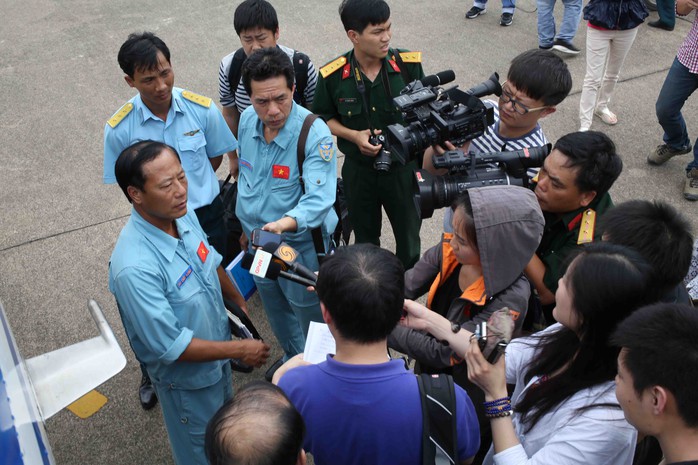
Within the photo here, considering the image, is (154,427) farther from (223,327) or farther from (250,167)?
(250,167)

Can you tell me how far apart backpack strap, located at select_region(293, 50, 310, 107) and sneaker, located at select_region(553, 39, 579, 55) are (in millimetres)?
3995

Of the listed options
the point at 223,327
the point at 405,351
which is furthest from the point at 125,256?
the point at 405,351

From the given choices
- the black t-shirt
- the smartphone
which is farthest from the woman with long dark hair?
the smartphone

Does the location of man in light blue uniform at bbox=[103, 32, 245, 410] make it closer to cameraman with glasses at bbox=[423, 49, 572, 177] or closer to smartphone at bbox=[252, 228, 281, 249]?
smartphone at bbox=[252, 228, 281, 249]

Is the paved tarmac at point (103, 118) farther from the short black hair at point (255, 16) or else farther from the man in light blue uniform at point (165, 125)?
the short black hair at point (255, 16)

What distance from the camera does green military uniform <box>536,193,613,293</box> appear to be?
97.7 inches

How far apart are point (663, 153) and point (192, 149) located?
3856 mm

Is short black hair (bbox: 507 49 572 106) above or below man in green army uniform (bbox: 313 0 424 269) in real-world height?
above

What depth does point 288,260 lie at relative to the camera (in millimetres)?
2354

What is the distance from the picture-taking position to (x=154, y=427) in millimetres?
3186

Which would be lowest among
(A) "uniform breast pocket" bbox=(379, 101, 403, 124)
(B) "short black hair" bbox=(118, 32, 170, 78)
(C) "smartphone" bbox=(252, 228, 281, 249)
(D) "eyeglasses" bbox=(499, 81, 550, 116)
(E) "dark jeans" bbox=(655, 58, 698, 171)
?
(E) "dark jeans" bbox=(655, 58, 698, 171)

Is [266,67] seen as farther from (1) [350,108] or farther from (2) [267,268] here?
(2) [267,268]

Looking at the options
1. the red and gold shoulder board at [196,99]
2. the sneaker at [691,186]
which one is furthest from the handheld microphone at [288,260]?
the sneaker at [691,186]

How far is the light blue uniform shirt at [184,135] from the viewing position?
309cm
